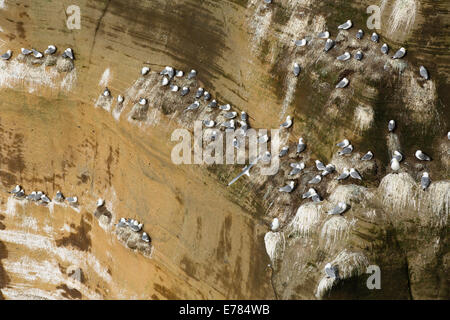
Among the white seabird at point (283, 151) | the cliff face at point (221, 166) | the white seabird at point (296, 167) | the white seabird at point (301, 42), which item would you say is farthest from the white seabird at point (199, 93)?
the white seabird at point (296, 167)

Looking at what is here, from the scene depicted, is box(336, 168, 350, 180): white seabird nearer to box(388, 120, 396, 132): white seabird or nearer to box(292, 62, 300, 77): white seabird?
box(388, 120, 396, 132): white seabird

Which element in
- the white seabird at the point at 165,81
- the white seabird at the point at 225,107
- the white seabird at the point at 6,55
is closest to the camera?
the white seabird at the point at 225,107

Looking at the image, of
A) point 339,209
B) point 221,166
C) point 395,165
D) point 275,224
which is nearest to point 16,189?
point 221,166

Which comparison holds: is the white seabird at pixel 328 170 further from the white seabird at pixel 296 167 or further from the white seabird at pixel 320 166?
the white seabird at pixel 296 167

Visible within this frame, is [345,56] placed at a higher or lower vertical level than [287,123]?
higher

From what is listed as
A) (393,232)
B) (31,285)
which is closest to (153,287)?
(31,285)

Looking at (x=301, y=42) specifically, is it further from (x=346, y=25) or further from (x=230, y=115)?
(x=230, y=115)

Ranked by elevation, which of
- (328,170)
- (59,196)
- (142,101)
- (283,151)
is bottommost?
(59,196)

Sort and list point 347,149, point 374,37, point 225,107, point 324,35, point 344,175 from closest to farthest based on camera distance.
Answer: point 344,175, point 347,149, point 374,37, point 324,35, point 225,107
